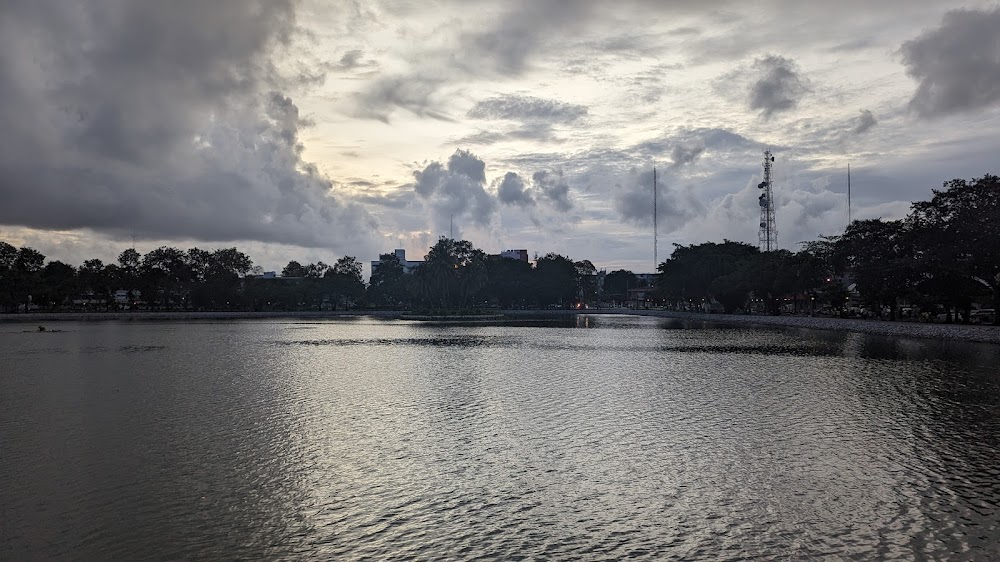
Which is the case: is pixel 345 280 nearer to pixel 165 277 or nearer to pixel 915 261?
pixel 165 277

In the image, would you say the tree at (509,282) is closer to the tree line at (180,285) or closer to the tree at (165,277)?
the tree line at (180,285)

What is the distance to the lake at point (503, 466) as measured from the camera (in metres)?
11.3

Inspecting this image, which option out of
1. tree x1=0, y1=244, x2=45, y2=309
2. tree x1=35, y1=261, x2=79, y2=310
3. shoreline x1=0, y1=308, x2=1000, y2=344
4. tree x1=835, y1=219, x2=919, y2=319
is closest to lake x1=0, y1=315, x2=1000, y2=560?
shoreline x1=0, y1=308, x2=1000, y2=344

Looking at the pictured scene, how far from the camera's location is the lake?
37.2 feet

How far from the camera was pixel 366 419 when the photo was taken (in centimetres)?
2244

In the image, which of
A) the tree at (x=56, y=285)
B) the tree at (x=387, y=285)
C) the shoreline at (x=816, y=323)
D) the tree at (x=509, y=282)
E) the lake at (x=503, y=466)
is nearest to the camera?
the lake at (x=503, y=466)

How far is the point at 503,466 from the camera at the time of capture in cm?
→ 1616

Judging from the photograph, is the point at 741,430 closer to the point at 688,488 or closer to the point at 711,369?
the point at 688,488

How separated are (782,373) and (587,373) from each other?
31.5ft

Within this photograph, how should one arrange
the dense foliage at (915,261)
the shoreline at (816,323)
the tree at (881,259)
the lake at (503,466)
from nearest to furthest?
the lake at (503,466), the shoreline at (816,323), the dense foliage at (915,261), the tree at (881,259)

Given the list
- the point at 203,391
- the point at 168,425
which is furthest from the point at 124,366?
the point at 168,425

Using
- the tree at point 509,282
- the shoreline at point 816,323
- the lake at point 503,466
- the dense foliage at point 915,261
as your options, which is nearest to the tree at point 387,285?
the shoreline at point 816,323

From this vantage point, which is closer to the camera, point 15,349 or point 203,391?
point 203,391

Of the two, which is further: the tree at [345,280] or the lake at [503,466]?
the tree at [345,280]
